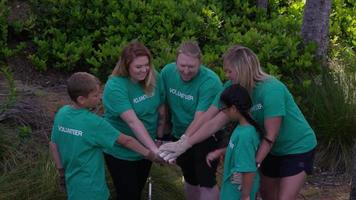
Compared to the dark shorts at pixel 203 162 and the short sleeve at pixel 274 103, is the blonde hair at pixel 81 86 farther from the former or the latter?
the short sleeve at pixel 274 103

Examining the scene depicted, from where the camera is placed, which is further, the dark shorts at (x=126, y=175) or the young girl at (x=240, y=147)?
the dark shorts at (x=126, y=175)

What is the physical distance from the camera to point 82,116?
14.5 feet

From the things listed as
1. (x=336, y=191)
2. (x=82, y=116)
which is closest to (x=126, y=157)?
(x=82, y=116)

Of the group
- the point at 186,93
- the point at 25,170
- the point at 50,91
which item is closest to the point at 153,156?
the point at 186,93

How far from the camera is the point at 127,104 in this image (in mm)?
4816

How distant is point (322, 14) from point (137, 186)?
4319mm

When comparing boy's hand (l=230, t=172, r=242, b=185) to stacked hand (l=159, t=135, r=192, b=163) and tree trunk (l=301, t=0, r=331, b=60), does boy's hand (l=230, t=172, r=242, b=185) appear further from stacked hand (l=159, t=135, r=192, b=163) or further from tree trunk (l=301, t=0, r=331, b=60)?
tree trunk (l=301, t=0, r=331, b=60)

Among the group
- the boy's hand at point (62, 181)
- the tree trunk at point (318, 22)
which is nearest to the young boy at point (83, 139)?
the boy's hand at point (62, 181)

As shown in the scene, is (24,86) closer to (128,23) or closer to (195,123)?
(128,23)

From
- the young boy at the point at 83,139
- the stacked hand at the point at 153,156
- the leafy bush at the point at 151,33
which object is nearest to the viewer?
the young boy at the point at 83,139

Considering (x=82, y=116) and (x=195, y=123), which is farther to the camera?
(x=195, y=123)

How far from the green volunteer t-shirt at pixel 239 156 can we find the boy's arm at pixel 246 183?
33 millimetres

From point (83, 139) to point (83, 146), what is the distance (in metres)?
0.05

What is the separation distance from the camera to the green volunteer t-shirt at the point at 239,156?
4223 mm
